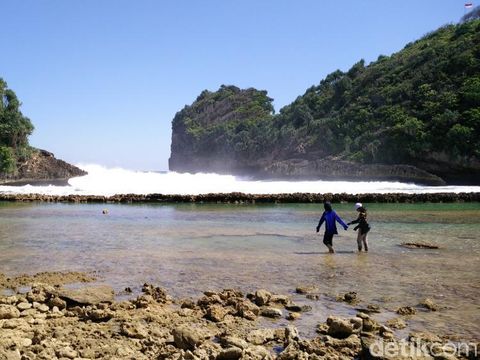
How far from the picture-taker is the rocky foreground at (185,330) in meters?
Answer: 5.33

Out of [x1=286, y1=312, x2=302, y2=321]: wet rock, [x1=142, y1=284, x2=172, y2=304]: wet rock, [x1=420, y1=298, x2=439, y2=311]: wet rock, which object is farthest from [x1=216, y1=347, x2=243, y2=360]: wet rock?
[x1=420, y1=298, x2=439, y2=311]: wet rock

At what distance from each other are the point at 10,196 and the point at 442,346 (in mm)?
41596

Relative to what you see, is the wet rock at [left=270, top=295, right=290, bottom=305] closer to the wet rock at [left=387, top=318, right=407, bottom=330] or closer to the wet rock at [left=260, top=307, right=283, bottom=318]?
the wet rock at [left=260, top=307, right=283, bottom=318]

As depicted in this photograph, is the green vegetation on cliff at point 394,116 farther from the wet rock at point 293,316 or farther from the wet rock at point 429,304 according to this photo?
the wet rock at point 293,316

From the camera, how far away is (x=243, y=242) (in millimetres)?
15477

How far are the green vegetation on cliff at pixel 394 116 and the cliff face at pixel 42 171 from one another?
1447 inches

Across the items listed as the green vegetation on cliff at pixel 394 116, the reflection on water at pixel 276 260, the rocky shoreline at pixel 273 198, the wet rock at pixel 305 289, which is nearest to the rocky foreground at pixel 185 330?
the wet rock at pixel 305 289

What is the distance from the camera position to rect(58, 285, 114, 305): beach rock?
7.50 m

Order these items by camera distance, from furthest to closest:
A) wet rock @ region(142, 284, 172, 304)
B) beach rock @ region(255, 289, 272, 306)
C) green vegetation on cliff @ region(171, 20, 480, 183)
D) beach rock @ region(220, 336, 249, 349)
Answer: green vegetation on cliff @ region(171, 20, 480, 183)
wet rock @ region(142, 284, 172, 304)
beach rock @ region(255, 289, 272, 306)
beach rock @ region(220, 336, 249, 349)

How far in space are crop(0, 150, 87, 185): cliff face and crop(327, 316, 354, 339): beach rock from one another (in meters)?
61.4

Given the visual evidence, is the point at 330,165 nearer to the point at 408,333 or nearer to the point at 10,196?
the point at 10,196

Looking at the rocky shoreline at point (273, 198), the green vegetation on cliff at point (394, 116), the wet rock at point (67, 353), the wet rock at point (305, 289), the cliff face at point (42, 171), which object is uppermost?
the green vegetation on cliff at point (394, 116)

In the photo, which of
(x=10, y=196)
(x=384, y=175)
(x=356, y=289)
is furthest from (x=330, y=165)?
(x=356, y=289)

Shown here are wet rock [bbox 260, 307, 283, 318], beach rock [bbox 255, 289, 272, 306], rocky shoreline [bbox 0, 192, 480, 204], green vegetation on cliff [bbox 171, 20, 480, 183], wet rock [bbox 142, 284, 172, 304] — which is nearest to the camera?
wet rock [bbox 260, 307, 283, 318]
